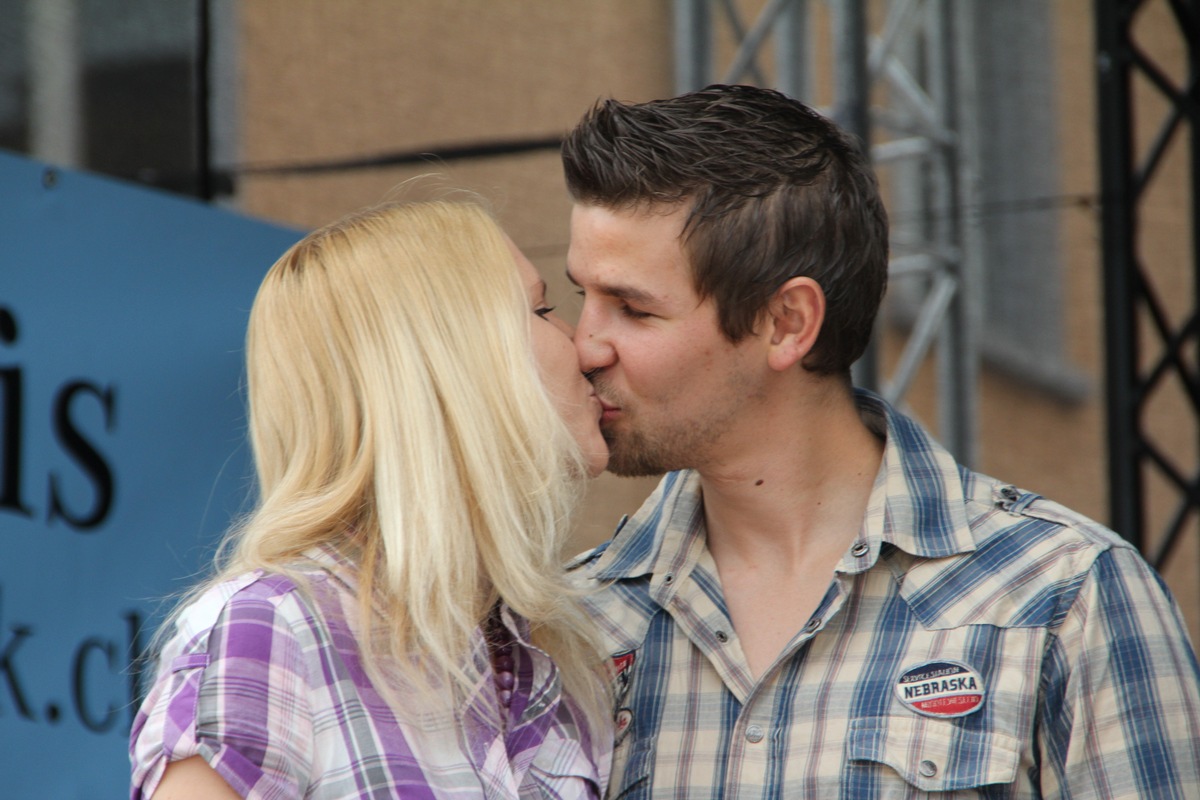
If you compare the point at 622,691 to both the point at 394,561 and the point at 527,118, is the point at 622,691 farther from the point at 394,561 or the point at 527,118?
the point at 527,118

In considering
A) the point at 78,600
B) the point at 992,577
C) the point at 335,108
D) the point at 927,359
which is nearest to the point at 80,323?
the point at 78,600

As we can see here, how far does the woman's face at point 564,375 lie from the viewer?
1669mm

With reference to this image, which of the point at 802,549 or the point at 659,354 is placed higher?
the point at 659,354

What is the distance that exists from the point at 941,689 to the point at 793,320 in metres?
0.49

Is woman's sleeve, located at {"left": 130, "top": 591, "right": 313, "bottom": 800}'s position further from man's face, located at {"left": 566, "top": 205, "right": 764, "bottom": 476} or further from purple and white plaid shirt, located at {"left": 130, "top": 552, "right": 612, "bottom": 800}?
man's face, located at {"left": 566, "top": 205, "right": 764, "bottom": 476}

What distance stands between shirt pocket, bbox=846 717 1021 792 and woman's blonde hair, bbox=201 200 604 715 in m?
0.35

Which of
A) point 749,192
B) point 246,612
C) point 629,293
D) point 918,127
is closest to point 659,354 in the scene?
point 629,293

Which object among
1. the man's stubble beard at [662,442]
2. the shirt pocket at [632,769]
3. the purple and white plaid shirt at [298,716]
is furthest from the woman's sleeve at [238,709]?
the man's stubble beard at [662,442]

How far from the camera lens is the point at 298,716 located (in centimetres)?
135

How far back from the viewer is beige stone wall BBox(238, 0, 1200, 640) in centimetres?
312

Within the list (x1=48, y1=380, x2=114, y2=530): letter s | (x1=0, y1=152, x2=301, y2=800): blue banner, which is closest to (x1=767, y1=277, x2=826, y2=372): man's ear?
(x1=0, y1=152, x2=301, y2=800): blue banner

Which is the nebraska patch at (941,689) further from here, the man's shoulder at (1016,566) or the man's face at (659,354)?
the man's face at (659,354)

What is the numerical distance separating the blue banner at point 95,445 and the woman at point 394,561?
0.80m

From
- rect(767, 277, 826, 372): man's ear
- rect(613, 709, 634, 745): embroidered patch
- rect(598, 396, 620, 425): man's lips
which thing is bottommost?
rect(613, 709, 634, 745): embroidered patch
